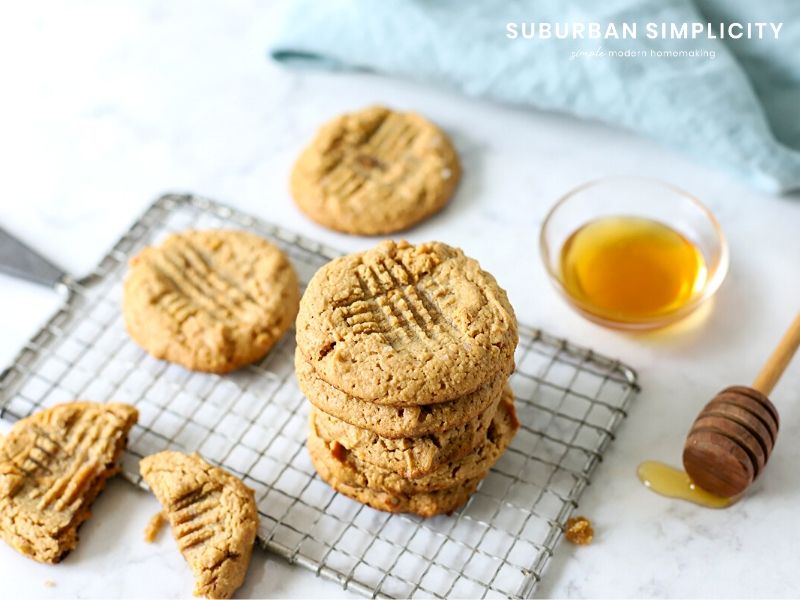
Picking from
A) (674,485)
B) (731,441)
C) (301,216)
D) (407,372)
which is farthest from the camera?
(301,216)

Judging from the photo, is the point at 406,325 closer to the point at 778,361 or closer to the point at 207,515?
the point at 207,515

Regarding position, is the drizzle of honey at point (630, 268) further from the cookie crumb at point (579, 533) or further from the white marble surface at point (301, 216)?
the cookie crumb at point (579, 533)

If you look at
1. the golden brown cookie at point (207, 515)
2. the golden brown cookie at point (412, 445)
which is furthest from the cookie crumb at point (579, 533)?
the golden brown cookie at point (207, 515)

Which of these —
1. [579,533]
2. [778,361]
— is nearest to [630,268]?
[778,361]

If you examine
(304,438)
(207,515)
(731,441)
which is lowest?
(731,441)

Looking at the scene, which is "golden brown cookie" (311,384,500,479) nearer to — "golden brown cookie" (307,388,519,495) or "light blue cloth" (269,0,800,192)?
"golden brown cookie" (307,388,519,495)

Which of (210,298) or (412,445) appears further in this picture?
(210,298)
